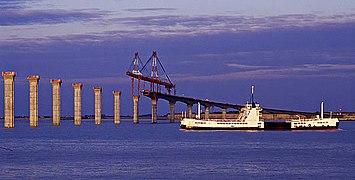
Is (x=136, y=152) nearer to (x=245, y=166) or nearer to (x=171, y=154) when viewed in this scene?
(x=171, y=154)

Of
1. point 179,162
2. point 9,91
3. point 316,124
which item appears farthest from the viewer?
point 316,124

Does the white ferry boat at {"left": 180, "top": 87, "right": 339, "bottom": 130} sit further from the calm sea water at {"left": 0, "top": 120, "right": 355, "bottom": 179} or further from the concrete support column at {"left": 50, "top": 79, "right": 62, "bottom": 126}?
the calm sea water at {"left": 0, "top": 120, "right": 355, "bottom": 179}

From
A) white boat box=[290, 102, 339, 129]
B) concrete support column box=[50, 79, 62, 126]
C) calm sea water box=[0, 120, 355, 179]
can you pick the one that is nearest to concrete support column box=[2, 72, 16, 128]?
concrete support column box=[50, 79, 62, 126]

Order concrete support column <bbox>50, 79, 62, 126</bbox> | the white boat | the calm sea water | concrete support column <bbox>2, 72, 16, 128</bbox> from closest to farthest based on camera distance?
the calm sea water
concrete support column <bbox>2, 72, 16, 128</bbox>
the white boat
concrete support column <bbox>50, 79, 62, 126</bbox>

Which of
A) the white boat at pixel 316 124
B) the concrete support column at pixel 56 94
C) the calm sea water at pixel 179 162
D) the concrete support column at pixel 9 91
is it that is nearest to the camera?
the calm sea water at pixel 179 162

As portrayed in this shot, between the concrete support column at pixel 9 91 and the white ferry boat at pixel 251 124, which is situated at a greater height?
the concrete support column at pixel 9 91

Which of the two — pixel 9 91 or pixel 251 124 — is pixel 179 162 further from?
pixel 9 91

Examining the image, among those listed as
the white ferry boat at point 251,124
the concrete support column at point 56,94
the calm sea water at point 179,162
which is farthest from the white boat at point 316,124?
the calm sea water at point 179,162

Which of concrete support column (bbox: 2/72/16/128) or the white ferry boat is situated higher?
concrete support column (bbox: 2/72/16/128)

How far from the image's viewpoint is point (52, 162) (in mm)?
76250

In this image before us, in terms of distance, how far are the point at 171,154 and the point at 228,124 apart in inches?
2804

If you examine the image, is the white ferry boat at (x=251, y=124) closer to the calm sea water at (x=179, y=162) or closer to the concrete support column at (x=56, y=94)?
the concrete support column at (x=56, y=94)

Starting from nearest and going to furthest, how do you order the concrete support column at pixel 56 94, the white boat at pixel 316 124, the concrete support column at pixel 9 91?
the concrete support column at pixel 9 91 → the white boat at pixel 316 124 → the concrete support column at pixel 56 94

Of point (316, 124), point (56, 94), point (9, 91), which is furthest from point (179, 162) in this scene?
point (56, 94)
